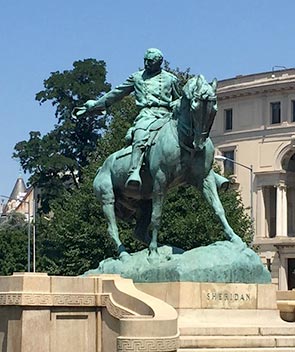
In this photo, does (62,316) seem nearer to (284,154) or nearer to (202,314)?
(202,314)

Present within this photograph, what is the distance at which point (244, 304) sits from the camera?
18.0 metres

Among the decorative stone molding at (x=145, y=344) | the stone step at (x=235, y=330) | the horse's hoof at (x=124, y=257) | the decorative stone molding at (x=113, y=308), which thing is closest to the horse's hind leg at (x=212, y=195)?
the horse's hoof at (x=124, y=257)

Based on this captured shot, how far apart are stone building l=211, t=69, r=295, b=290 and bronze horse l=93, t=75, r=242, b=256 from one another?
55.3 m

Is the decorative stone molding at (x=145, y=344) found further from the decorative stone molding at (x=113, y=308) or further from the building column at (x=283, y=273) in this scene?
the building column at (x=283, y=273)

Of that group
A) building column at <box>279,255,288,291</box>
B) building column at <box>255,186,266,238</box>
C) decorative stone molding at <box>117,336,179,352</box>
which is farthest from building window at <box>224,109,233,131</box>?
decorative stone molding at <box>117,336,179,352</box>

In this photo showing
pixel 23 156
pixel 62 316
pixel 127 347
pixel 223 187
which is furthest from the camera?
pixel 23 156

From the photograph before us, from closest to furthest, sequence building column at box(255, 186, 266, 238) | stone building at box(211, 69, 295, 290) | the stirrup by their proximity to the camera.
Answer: the stirrup → stone building at box(211, 69, 295, 290) → building column at box(255, 186, 266, 238)

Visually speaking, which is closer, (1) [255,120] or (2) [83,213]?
(2) [83,213]

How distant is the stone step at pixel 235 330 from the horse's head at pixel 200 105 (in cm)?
308

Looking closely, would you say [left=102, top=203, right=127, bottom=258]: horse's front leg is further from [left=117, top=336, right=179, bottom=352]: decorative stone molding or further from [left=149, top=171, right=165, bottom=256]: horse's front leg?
[left=117, top=336, right=179, bottom=352]: decorative stone molding

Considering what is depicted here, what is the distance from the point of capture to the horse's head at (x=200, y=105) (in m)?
17.9

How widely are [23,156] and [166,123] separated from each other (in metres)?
49.5

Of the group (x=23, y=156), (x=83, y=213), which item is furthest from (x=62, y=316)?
(x=23, y=156)

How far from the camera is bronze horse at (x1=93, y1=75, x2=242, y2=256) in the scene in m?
18.0
